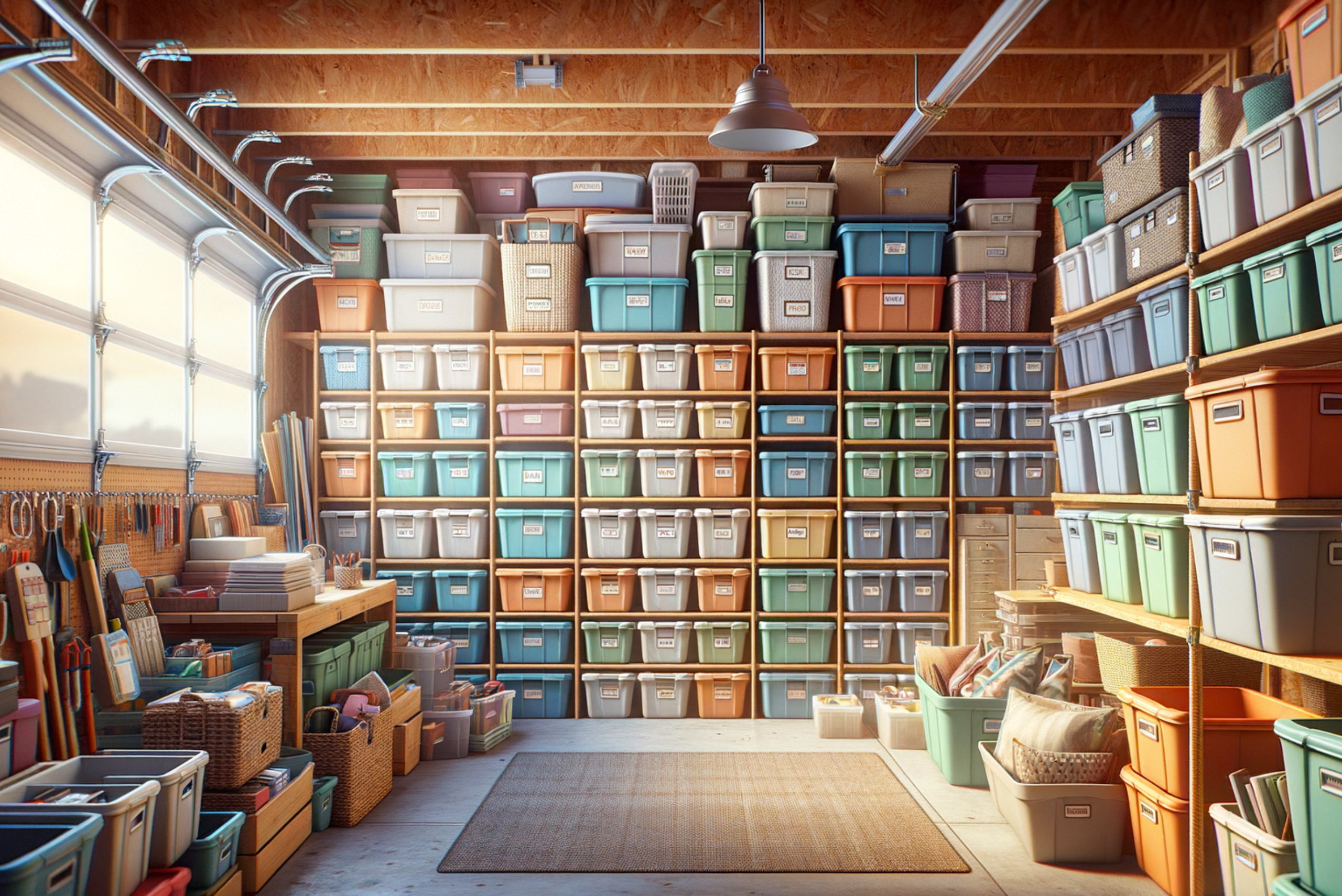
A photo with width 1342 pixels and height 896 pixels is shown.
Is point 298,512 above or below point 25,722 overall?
above

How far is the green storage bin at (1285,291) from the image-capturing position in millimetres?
2773

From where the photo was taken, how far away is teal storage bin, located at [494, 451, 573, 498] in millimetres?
5949

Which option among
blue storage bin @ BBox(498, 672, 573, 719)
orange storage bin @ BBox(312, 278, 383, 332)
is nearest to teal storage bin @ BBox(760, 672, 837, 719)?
blue storage bin @ BBox(498, 672, 573, 719)

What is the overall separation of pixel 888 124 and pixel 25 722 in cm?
505

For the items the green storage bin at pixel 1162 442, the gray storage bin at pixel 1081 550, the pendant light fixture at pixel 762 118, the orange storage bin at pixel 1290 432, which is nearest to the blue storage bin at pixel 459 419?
the pendant light fixture at pixel 762 118

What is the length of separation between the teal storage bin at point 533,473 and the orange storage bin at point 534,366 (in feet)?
1.37

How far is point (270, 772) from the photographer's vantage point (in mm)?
3477

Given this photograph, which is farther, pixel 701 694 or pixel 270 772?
pixel 701 694

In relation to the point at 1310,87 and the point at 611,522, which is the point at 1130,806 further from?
the point at 611,522

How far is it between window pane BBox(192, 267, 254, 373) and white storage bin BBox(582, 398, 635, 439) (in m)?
2.04

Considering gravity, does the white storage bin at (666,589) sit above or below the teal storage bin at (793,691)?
above

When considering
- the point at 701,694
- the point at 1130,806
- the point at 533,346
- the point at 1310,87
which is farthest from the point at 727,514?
the point at 1310,87

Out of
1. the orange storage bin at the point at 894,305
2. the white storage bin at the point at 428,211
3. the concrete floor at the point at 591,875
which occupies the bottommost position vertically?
the concrete floor at the point at 591,875

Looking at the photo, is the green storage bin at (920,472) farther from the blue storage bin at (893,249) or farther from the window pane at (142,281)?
the window pane at (142,281)
